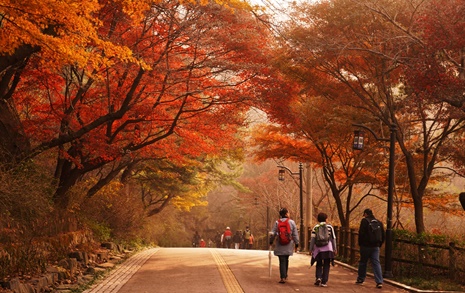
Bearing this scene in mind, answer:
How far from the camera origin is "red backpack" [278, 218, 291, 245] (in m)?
13.5

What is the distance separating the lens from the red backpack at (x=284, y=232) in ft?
44.3

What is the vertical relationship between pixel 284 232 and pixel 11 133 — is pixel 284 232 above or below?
below

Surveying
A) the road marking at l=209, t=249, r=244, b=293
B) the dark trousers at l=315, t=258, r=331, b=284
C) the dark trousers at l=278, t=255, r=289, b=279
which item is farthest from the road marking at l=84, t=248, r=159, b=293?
the dark trousers at l=315, t=258, r=331, b=284

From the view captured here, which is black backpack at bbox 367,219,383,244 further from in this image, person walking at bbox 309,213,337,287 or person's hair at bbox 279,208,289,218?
person's hair at bbox 279,208,289,218

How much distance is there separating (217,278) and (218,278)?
0.03 m

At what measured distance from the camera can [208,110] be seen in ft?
65.2

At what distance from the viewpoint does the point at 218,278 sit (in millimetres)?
14016

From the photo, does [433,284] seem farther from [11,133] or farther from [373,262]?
[11,133]

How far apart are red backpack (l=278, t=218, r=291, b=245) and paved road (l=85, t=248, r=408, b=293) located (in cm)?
96

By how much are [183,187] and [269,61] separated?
794 inches

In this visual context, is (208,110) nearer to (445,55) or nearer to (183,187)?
(445,55)

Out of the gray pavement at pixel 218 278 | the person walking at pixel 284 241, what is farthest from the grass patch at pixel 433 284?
the person walking at pixel 284 241

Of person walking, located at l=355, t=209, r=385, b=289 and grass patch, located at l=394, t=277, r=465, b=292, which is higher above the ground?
person walking, located at l=355, t=209, r=385, b=289

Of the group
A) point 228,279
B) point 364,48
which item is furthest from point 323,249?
point 364,48
